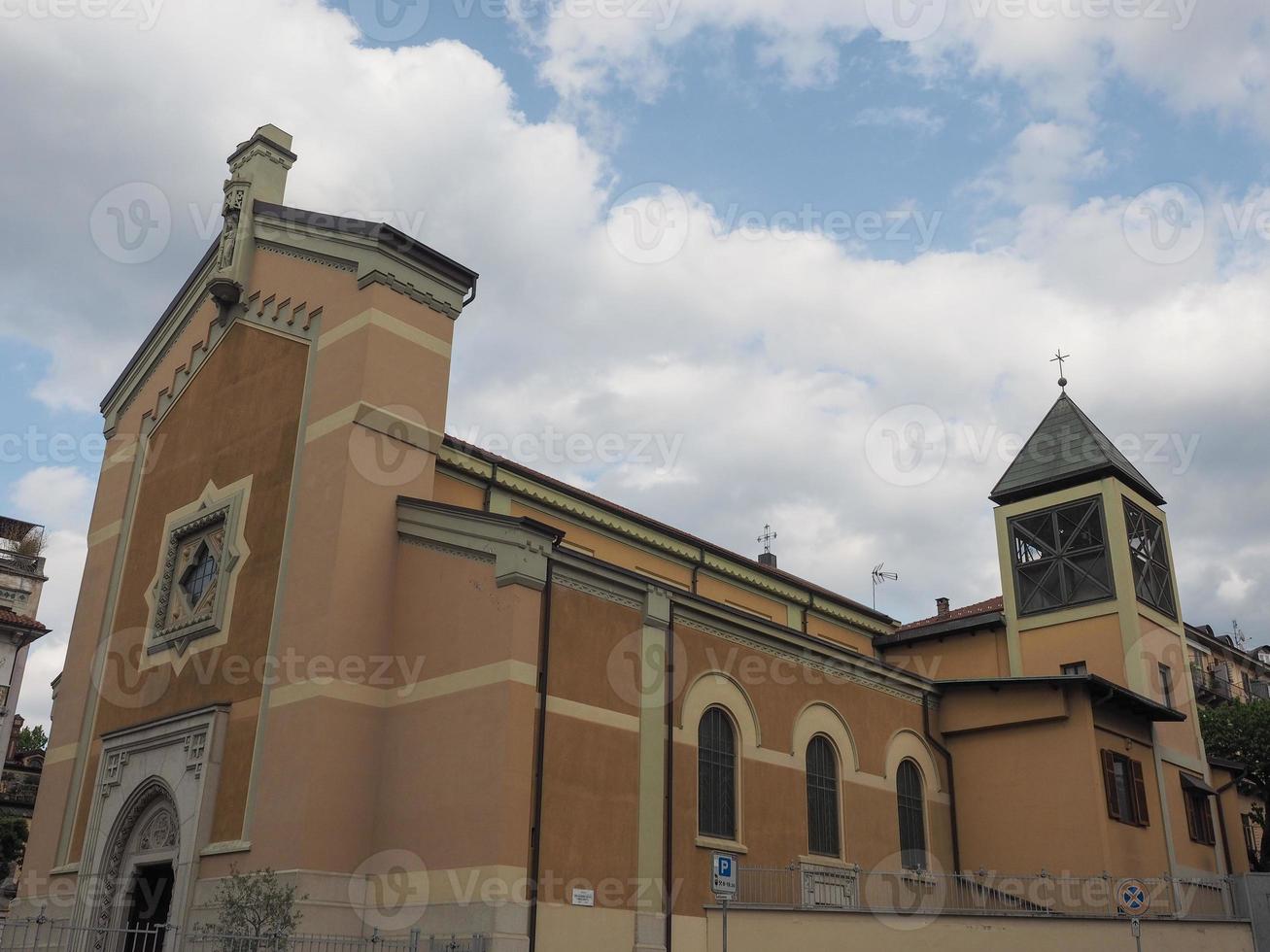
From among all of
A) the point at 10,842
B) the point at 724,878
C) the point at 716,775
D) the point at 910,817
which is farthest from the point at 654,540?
the point at 10,842

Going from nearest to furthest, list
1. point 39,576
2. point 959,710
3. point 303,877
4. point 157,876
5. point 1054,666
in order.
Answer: point 303,877 < point 157,876 < point 959,710 < point 1054,666 < point 39,576

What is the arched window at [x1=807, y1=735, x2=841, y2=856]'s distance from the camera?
22312 mm

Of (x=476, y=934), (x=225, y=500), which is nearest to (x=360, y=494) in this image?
(x=225, y=500)

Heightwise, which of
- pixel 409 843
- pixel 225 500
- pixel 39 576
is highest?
pixel 39 576

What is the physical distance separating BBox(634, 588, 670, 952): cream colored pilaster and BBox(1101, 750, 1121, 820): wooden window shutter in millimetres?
11079

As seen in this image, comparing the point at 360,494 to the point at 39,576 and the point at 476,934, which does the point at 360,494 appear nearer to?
the point at 476,934

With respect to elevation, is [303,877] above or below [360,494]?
below

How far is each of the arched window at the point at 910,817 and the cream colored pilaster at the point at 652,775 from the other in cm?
793

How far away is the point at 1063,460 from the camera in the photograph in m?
32.8

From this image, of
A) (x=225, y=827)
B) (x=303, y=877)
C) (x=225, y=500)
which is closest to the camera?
(x=303, y=877)

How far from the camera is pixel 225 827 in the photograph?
1838 cm

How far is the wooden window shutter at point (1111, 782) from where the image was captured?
24.4 m

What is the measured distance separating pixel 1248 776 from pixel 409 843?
2573 cm

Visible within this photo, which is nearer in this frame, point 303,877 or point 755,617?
point 303,877
